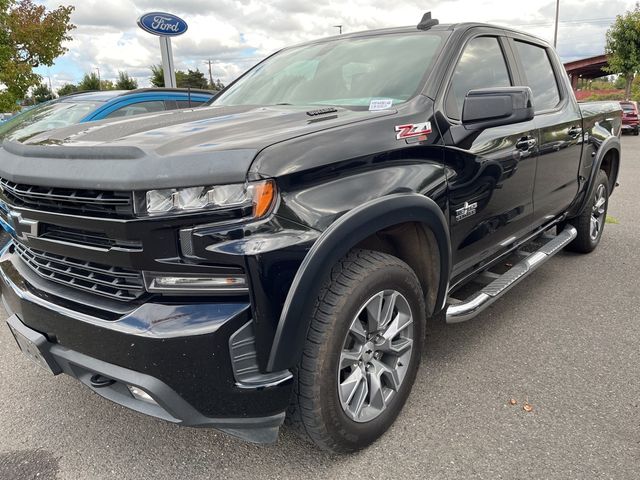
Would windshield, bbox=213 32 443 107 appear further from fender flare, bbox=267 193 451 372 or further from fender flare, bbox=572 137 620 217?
fender flare, bbox=572 137 620 217

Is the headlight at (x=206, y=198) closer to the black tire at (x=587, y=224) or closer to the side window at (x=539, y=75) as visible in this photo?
the side window at (x=539, y=75)

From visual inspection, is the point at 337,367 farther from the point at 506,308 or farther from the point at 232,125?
the point at 506,308

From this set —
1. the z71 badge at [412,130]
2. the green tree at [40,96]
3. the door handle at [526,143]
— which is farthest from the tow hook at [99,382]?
the green tree at [40,96]

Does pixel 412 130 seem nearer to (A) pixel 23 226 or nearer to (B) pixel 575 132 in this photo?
(A) pixel 23 226

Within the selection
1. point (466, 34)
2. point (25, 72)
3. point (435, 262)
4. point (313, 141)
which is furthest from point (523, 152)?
point (25, 72)

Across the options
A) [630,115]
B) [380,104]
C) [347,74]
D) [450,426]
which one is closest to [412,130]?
[380,104]

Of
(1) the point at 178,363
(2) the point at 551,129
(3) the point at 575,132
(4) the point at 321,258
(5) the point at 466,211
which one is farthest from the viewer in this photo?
(3) the point at 575,132

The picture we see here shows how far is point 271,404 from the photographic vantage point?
1876 mm

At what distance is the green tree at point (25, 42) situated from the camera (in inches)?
373

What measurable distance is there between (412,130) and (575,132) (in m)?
2.27

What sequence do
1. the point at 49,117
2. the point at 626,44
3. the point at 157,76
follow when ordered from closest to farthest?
the point at 49,117
the point at 626,44
the point at 157,76

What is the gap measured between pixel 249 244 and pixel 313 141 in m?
0.48

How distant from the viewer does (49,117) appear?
17.8 ft

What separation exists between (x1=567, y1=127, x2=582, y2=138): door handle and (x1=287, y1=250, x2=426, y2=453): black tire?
2379mm
